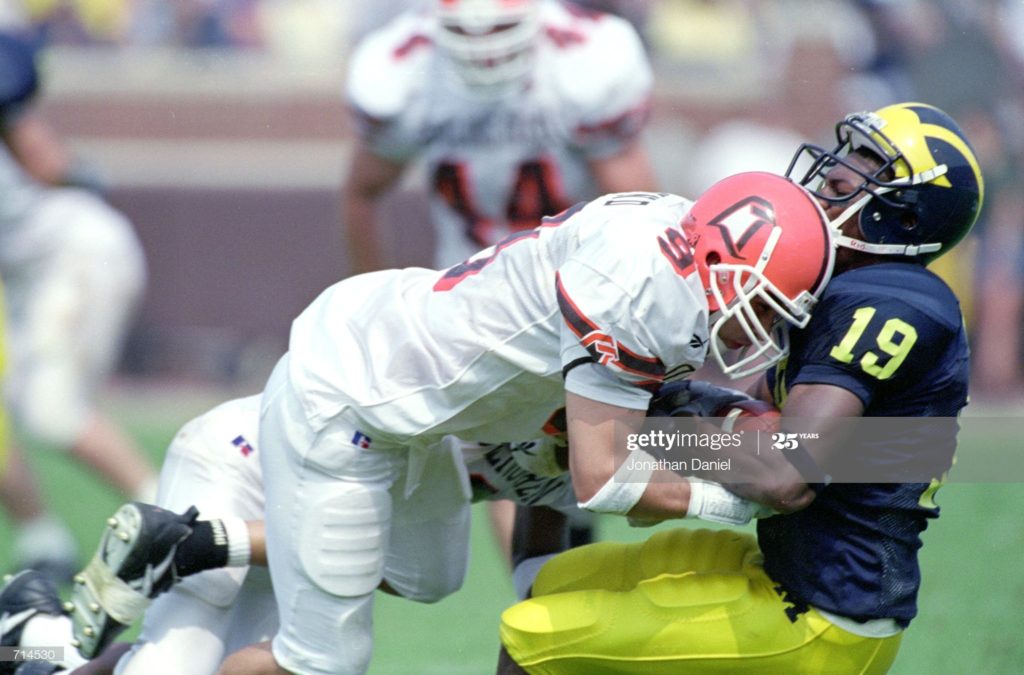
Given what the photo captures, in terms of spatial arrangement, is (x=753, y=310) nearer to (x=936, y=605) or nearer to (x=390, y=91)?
(x=936, y=605)

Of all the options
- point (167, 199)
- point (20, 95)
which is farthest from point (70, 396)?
point (167, 199)

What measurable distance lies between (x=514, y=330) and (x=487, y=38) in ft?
7.46

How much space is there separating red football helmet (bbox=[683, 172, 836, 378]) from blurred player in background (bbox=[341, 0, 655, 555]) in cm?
222

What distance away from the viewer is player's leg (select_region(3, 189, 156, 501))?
559 centimetres

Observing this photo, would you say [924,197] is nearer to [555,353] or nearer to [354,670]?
[555,353]

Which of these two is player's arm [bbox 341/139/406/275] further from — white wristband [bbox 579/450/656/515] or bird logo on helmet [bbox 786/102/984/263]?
white wristband [bbox 579/450/656/515]

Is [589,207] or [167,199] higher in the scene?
[589,207]

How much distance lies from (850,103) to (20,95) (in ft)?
23.8

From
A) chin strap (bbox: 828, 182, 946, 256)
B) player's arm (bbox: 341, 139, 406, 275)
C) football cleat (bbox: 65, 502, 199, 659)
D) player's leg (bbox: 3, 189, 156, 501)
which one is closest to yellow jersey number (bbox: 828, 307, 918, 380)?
chin strap (bbox: 828, 182, 946, 256)

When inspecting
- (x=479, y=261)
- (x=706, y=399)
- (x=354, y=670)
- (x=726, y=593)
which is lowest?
(x=354, y=670)

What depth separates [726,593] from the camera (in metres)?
2.96

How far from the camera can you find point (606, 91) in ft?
16.5

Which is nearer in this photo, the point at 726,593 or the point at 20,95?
the point at 726,593

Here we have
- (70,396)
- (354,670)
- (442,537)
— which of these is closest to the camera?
(354,670)
